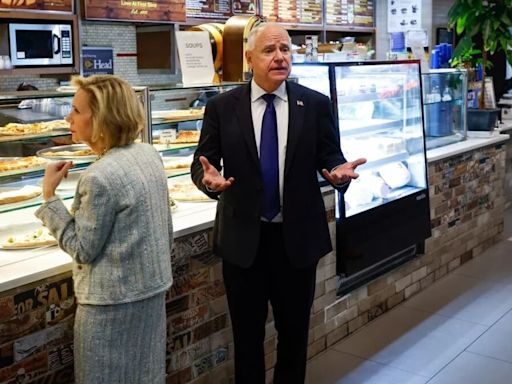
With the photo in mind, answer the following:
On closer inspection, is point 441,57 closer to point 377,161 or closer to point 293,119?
point 377,161

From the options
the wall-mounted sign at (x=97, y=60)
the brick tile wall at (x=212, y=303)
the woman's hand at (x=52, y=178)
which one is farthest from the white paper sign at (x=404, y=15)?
the woman's hand at (x=52, y=178)

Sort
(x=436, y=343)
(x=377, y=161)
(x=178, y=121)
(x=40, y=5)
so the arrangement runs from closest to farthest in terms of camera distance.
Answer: (x=178, y=121), (x=436, y=343), (x=377, y=161), (x=40, y=5)

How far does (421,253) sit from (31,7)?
10.5 feet

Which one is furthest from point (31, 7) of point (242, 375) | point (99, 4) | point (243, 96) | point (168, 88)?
point (242, 375)

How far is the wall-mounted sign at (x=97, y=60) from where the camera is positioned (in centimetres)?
527

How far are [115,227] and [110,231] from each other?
20 millimetres

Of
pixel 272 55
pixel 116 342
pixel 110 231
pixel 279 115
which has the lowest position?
pixel 116 342

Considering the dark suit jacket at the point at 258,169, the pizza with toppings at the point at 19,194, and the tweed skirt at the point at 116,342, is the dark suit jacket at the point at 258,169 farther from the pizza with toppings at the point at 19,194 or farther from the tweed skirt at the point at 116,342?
the pizza with toppings at the point at 19,194

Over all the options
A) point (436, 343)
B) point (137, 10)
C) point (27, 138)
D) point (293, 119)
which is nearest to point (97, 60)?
point (137, 10)

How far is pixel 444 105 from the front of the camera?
545cm

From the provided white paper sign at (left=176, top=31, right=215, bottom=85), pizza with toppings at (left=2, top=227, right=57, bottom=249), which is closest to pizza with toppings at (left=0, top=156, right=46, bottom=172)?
pizza with toppings at (left=2, top=227, right=57, bottom=249)

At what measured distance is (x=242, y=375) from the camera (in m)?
2.90

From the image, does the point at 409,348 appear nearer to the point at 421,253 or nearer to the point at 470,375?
the point at 470,375

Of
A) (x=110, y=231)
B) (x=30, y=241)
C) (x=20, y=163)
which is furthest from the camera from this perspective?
(x=20, y=163)
